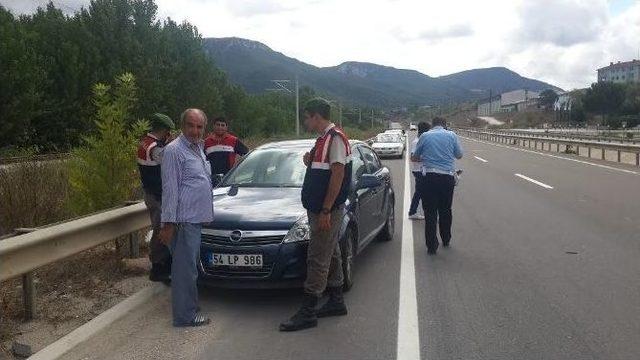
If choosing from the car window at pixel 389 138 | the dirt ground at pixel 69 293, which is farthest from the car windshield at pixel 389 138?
the dirt ground at pixel 69 293

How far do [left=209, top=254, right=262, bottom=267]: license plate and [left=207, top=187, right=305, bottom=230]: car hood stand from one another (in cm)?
25

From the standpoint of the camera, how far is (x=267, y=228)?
558 centimetres

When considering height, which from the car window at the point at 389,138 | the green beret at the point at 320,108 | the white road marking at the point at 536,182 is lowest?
the white road marking at the point at 536,182

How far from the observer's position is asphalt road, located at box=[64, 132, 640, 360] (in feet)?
15.1

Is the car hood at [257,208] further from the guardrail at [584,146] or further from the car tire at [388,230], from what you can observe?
the guardrail at [584,146]

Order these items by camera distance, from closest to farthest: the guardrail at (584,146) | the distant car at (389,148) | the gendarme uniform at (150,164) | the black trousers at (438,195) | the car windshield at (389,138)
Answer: the gendarme uniform at (150,164)
the black trousers at (438,195)
the guardrail at (584,146)
the distant car at (389,148)
the car windshield at (389,138)

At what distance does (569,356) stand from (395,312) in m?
1.54

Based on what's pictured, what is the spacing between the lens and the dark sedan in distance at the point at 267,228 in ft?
18.2

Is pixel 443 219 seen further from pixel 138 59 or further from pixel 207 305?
pixel 138 59

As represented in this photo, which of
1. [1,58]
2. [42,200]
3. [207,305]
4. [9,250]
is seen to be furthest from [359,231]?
[1,58]

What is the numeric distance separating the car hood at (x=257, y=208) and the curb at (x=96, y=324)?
0.97 metres

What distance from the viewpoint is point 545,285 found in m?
6.32

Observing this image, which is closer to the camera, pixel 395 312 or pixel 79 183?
pixel 395 312

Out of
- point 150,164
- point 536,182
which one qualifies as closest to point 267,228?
point 150,164
